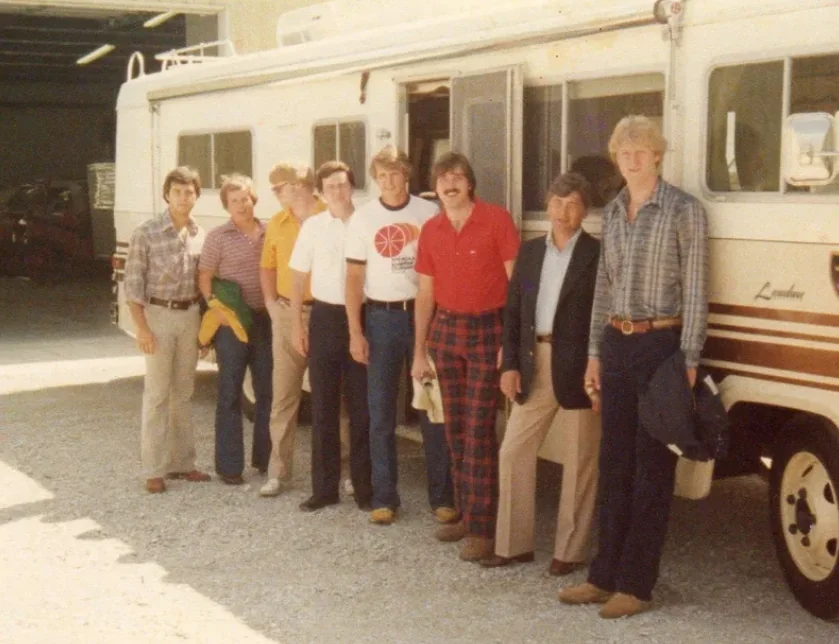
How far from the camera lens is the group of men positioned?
16.6 ft

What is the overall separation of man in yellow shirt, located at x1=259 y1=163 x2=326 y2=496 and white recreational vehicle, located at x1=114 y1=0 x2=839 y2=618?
0.57m

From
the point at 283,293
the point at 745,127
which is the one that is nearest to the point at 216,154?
the point at 283,293

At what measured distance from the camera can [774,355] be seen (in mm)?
5066

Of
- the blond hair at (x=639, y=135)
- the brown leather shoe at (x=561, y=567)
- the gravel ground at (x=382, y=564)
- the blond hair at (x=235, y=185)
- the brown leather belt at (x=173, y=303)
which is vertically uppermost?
the blond hair at (x=639, y=135)

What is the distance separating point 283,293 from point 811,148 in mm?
3238

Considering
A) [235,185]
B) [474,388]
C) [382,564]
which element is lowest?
[382,564]

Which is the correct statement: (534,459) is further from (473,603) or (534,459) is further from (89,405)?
(89,405)

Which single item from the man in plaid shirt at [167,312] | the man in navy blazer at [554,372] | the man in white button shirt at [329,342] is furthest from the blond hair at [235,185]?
the man in navy blazer at [554,372]

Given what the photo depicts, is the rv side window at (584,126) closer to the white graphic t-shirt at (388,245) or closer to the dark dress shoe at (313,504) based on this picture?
the white graphic t-shirt at (388,245)

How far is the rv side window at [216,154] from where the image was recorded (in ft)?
29.2

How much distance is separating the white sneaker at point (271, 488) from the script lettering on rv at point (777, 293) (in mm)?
3070

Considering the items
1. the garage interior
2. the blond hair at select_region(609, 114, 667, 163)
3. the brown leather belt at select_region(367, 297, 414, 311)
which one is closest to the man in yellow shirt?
the brown leather belt at select_region(367, 297, 414, 311)

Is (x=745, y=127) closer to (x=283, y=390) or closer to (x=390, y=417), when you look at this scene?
(x=390, y=417)

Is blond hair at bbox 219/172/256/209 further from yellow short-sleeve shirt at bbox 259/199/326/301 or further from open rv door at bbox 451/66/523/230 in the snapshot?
open rv door at bbox 451/66/523/230
